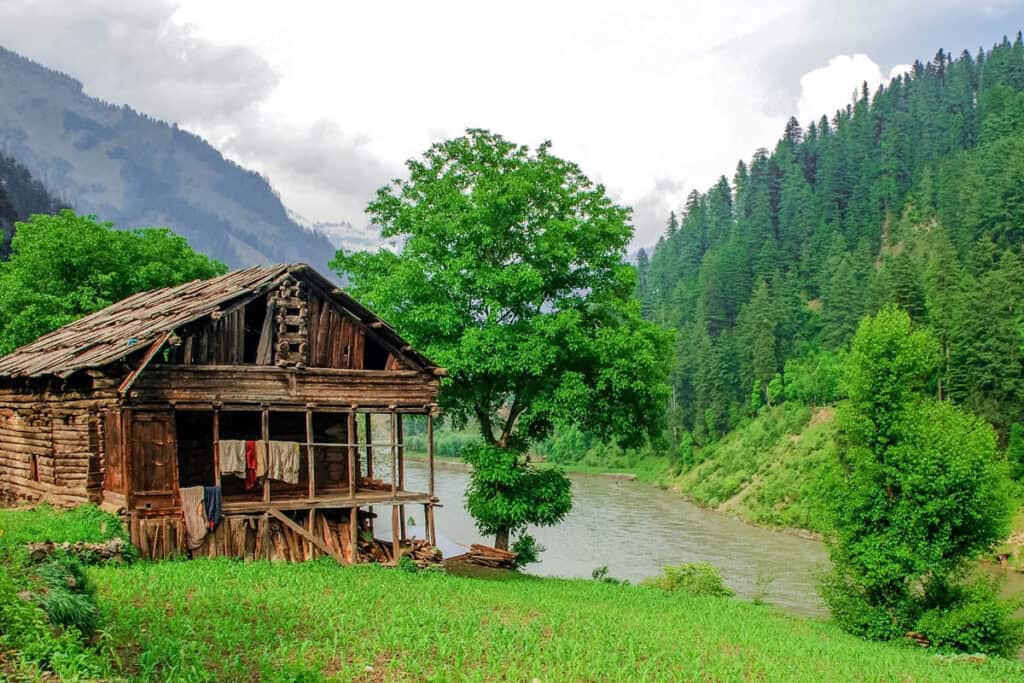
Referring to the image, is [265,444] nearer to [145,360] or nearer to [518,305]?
[145,360]

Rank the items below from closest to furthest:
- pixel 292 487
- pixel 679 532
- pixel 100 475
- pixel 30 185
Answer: pixel 100 475 < pixel 292 487 < pixel 679 532 < pixel 30 185

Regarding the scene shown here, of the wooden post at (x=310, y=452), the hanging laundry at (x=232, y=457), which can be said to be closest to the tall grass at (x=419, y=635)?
the wooden post at (x=310, y=452)

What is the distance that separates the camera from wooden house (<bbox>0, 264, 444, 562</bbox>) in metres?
20.2

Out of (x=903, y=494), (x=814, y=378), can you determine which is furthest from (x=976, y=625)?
(x=814, y=378)

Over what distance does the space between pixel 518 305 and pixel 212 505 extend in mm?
12677

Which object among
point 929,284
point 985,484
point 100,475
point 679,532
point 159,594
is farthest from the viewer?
point 929,284

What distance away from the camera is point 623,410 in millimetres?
29500

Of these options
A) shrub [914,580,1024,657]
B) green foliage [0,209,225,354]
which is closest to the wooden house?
green foliage [0,209,225,354]

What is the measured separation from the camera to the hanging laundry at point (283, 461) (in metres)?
22.2

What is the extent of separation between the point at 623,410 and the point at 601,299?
4110 millimetres

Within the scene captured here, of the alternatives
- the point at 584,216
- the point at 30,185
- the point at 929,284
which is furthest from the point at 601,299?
the point at 30,185

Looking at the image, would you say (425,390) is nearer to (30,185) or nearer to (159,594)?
(159,594)

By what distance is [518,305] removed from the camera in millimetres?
29094

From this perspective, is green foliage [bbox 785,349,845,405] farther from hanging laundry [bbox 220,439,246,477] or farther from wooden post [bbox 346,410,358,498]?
hanging laundry [bbox 220,439,246,477]
